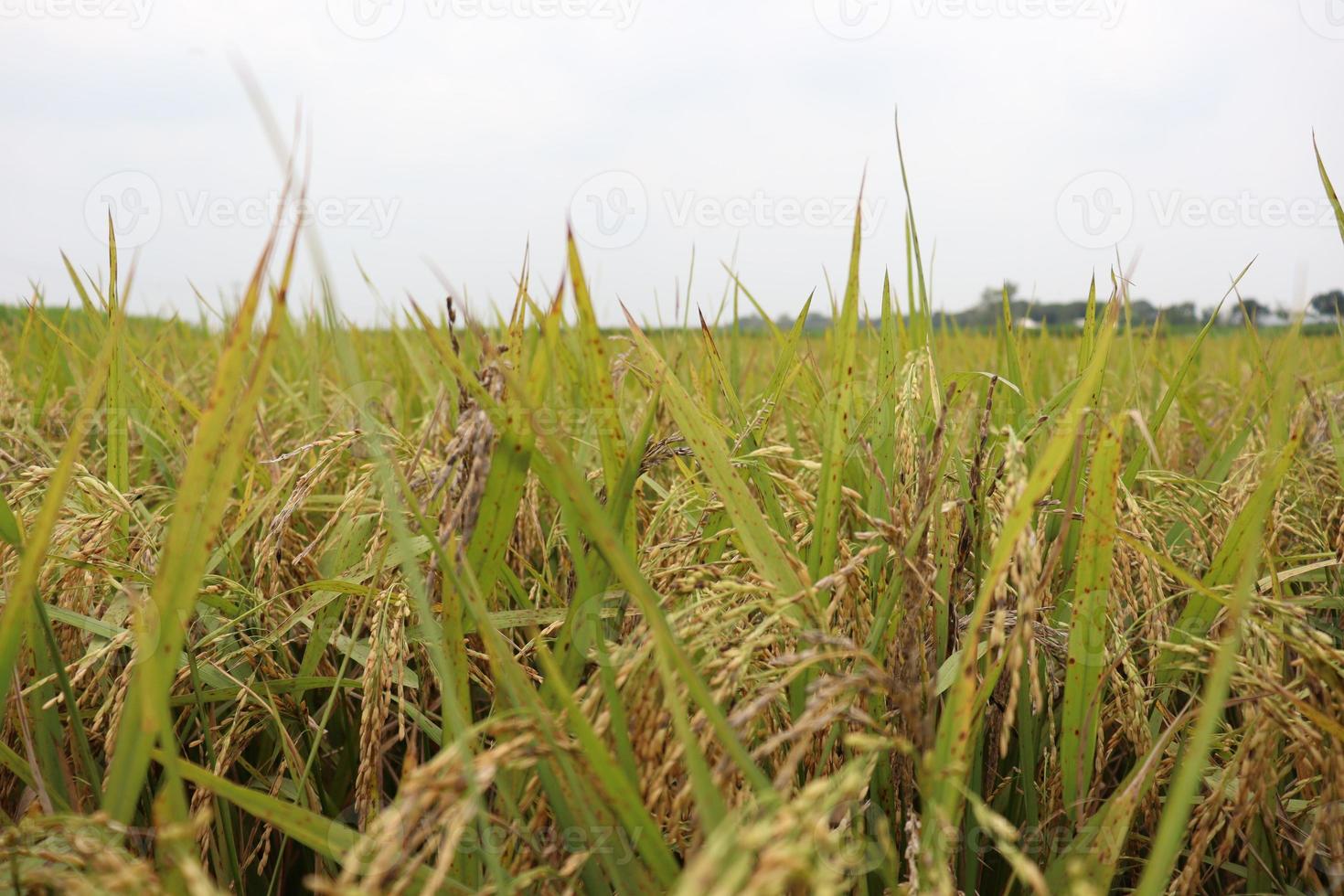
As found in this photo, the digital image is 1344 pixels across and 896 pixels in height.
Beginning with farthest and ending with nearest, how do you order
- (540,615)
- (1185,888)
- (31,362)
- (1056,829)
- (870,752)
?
(31,362) → (540,615) → (1056,829) → (1185,888) → (870,752)

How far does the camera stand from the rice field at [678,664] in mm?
528

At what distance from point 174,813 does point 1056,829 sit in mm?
820

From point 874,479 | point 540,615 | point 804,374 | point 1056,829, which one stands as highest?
point 804,374

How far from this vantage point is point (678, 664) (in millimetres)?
544

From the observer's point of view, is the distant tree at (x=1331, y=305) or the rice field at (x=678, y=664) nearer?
the rice field at (x=678, y=664)

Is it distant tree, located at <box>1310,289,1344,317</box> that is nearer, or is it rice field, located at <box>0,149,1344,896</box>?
rice field, located at <box>0,149,1344,896</box>

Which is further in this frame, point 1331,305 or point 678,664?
point 1331,305

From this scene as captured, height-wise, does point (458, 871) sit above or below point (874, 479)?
below

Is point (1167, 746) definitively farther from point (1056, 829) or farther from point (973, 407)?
point (973, 407)

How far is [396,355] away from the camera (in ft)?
8.89

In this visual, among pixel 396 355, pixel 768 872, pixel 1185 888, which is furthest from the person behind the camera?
pixel 396 355

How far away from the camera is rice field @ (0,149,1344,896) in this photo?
0.53 m

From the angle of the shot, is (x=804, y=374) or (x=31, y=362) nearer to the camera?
(x=804, y=374)

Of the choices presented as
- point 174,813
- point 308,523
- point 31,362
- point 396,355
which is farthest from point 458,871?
point 31,362
